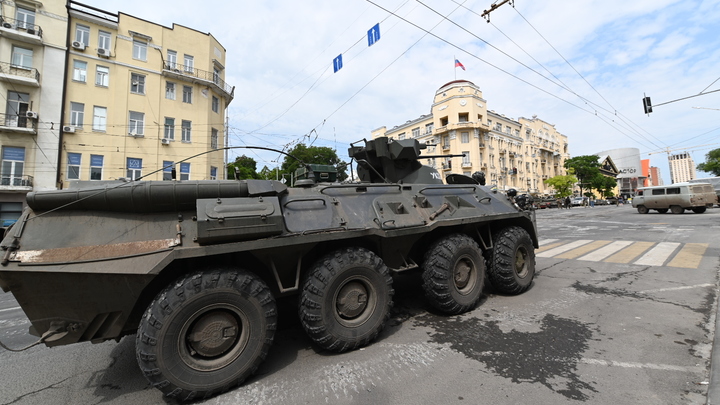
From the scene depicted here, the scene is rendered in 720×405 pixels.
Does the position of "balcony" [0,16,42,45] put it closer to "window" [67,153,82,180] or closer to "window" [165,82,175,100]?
"window" [165,82,175,100]

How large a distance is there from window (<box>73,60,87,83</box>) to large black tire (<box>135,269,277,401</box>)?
74.8ft

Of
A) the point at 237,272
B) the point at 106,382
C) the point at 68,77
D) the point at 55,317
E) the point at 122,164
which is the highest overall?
the point at 68,77

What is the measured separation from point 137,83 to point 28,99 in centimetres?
515

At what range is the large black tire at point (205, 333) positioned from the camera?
7.16 feet

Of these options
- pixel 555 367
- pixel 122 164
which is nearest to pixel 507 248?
pixel 555 367

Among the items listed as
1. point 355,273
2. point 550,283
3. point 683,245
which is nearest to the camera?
point 355,273

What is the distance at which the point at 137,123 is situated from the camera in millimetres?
18844

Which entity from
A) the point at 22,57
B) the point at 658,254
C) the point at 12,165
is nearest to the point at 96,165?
the point at 12,165

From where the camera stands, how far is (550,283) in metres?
5.22

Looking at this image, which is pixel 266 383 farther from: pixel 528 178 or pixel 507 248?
pixel 528 178

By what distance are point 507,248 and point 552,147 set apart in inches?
2432

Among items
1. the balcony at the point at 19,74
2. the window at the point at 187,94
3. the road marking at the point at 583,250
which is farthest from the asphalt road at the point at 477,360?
the window at the point at 187,94

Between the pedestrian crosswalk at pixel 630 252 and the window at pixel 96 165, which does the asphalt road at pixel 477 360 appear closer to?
the pedestrian crosswalk at pixel 630 252

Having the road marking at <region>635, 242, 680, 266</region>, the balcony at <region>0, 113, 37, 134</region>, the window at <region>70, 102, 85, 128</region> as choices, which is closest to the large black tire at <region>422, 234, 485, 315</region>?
the road marking at <region>635, 242, 680, 266</region>
